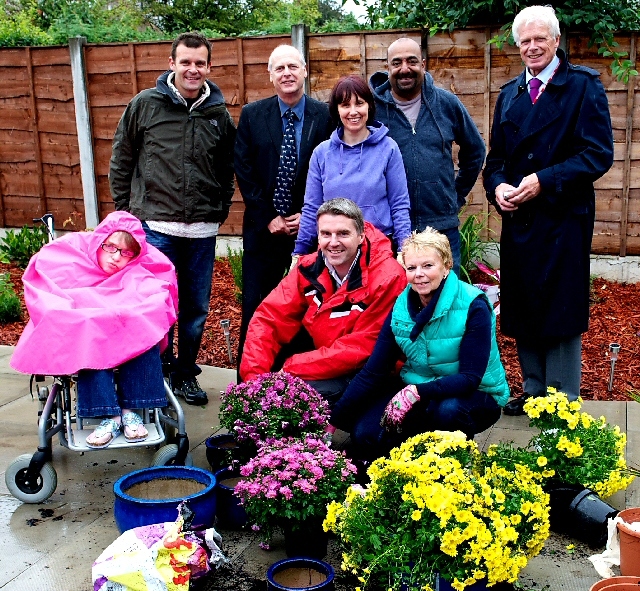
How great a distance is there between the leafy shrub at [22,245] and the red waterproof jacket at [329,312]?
4.72 metres

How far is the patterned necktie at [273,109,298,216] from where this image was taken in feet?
13.9

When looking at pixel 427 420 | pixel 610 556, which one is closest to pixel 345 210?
pixel 427 420

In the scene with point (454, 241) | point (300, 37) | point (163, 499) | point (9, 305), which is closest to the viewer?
point (163, 499)

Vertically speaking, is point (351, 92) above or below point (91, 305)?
above

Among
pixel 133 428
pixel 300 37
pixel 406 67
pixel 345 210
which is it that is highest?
pixel 300 37

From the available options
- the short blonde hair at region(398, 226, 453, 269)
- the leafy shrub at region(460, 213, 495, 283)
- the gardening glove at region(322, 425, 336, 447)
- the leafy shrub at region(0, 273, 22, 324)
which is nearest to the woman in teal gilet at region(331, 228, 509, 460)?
the short blonde hair at region(398, 226, 453, 269)

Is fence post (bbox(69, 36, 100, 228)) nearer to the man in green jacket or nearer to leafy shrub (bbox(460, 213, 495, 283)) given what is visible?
the man in green jacket

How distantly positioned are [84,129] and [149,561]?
618 cm

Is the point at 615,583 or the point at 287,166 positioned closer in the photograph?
the point at 615,583

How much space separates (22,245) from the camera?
787cm

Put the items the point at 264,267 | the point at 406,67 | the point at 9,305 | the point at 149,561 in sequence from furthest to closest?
the point at 9,305 < the point at 264,267 < the point at 406,67 < the point at 149,561

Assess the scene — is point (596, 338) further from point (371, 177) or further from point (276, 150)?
point (276, 150)

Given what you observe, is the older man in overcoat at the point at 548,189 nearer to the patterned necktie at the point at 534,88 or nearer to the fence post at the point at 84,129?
the patterned necktie at the point at 534,88

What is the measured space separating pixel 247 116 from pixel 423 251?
1.51 meters
